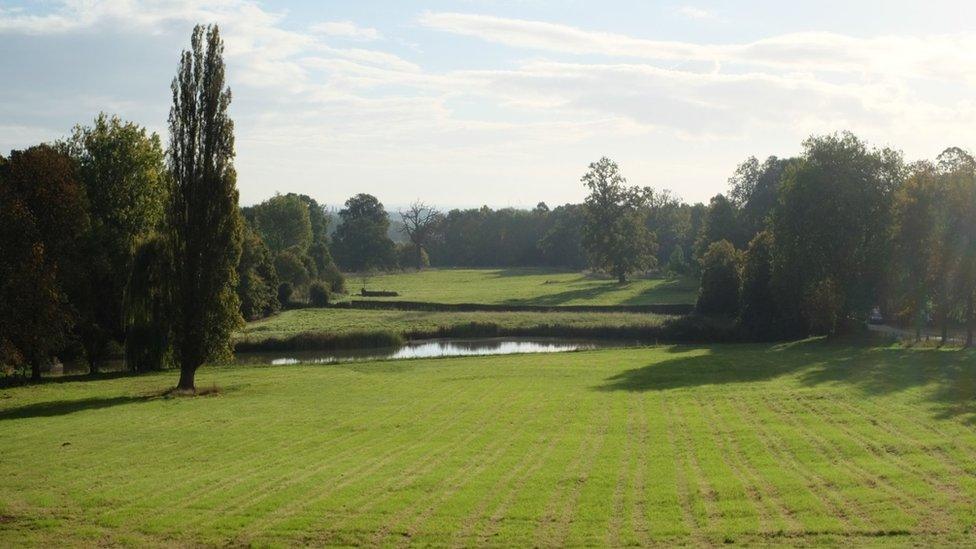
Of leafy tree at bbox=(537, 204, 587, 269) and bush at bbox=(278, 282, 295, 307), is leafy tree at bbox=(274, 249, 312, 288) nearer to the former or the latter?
bush at bbox=(278, 282, 295, 307)

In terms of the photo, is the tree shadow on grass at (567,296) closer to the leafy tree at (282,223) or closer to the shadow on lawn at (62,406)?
the leafy tree at (282,223)

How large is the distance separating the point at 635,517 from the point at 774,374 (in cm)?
2666

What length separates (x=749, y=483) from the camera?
785 inches

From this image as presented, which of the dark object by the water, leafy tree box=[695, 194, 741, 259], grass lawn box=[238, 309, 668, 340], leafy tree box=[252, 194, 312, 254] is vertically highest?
leafy tree box=[252, 194, 312, 254]

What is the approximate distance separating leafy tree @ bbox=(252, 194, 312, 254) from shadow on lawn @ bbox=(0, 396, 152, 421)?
8211 centimetres

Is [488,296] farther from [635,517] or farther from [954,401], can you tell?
[635,517]

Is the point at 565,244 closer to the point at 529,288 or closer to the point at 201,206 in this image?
the point at 529,288

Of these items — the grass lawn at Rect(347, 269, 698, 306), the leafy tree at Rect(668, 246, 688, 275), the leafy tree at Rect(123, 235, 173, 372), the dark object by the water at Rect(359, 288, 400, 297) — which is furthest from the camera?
the leafy tree at Rect(668, 246, 688, 275)

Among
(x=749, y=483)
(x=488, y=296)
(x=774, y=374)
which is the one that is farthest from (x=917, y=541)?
(x=488, y=296)

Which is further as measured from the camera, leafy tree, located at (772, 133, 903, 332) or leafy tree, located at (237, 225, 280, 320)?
leafy tree, located at (237, 225, 280, 320)

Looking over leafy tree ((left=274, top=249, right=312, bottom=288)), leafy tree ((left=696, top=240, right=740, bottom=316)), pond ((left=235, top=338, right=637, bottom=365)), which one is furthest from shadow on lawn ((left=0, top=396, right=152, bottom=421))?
leafy tree ((left=274, top=249, right=312, bottom=288))

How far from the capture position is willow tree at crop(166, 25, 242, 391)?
3981 centimetres

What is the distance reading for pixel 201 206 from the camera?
1565 inches

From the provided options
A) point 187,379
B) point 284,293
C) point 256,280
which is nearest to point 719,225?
point 284,293
